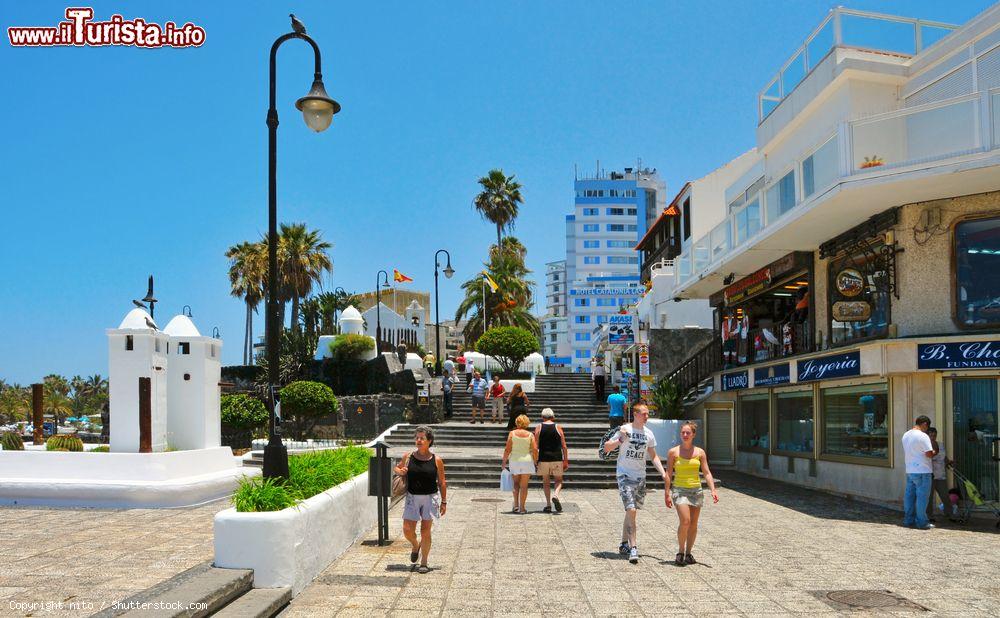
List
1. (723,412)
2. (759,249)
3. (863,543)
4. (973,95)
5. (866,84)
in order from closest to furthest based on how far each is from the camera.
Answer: (863,543), (973,95), (866,84), (759,249), (723,412)

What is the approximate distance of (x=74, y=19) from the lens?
13047 millimetres

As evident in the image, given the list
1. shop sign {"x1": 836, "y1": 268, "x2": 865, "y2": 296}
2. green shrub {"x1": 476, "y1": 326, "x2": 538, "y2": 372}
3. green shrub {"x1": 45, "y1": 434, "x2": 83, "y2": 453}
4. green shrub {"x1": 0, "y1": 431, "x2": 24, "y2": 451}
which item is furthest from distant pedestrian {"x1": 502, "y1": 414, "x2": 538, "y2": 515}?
green shrub {"x1": 476, "y1": 326, "x2": 538, "y2": 372}

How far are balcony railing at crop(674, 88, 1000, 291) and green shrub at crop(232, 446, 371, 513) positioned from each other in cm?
887

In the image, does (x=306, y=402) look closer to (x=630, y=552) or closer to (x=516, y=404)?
(x=516, y=404)

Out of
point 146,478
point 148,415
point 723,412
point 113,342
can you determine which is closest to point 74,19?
point 113,342

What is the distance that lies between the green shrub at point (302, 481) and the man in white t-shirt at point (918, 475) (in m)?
8.08

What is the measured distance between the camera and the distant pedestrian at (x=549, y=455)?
13.7m

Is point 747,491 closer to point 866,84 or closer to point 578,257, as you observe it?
point 866,84

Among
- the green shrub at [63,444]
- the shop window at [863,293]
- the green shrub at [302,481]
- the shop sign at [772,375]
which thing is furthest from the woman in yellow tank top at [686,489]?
the green shrub at [63,444]

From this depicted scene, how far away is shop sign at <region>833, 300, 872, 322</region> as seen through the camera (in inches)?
583

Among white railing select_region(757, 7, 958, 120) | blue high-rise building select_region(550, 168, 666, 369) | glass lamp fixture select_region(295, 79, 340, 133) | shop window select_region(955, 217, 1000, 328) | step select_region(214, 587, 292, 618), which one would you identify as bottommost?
step select_region(214, 587, 292, 618)

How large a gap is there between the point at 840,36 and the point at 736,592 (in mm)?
12470

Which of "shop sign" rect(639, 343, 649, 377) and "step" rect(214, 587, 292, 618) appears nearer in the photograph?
"step" rect(214, 587, 292, 618)

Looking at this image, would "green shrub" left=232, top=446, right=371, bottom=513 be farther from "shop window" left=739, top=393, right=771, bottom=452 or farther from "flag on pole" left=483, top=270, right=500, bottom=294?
"flag on pole" left=483, top=270, right=500, bottom=294
